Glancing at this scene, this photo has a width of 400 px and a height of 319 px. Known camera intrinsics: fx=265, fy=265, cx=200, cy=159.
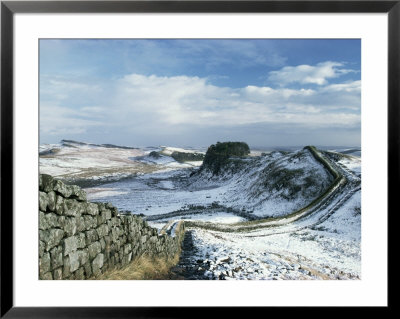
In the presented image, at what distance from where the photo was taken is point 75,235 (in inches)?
89.4

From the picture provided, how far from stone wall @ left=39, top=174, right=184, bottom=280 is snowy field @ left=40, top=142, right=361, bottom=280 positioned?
83 cm

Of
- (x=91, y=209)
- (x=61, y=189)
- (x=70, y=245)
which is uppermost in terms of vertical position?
(x=61, y=189)

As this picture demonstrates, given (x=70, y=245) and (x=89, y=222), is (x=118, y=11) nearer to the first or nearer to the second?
(x=89, y=222)

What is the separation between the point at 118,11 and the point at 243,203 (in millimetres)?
5558

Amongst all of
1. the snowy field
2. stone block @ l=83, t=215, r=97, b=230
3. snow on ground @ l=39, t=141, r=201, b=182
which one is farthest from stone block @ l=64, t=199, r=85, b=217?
snow on ground @ l=39, t=141, r=201, b=182

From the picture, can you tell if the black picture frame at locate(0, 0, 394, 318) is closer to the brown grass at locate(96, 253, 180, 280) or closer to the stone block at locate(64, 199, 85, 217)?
the brown grass at locate(96, 253, 180, 280)

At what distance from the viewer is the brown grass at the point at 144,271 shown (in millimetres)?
2572

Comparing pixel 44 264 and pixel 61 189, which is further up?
pixel 61 189

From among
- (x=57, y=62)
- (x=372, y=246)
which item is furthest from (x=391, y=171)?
(x=57, y=62)

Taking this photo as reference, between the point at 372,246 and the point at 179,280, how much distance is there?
6.05 feet

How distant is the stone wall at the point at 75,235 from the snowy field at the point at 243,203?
83 centimetres

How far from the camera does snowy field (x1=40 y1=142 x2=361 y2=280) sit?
123 inches

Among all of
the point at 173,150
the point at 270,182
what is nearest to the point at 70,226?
the point at 173,150

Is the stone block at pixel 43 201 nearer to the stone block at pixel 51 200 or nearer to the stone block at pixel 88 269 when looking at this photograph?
the stone block at pixel 51 200
